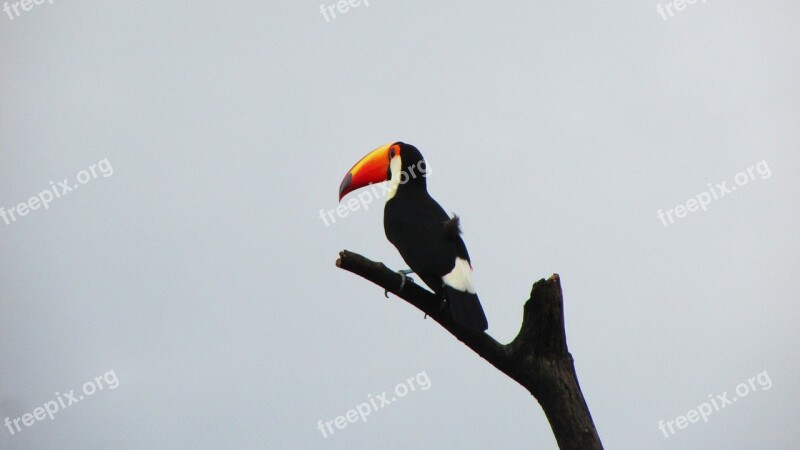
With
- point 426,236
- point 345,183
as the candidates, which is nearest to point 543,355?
point 426,236

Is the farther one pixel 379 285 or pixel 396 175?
pixel 396 175

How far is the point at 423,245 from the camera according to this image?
3.81m

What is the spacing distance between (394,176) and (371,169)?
0.24 m

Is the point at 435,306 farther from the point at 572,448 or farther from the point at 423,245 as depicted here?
the point at 572,448

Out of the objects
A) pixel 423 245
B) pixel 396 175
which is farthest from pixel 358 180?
pixel 423 245

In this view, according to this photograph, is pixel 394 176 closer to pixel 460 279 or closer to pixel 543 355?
pixel 460 279

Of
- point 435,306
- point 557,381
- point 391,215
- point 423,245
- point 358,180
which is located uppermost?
point 358,180

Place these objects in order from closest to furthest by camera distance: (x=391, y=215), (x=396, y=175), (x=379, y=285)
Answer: (x=379, y=285), (x=391, y=215), (x=396, y=175)

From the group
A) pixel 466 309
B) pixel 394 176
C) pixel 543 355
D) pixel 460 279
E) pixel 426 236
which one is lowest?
pixel 543 355

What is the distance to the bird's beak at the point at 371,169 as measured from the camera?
4.58 m

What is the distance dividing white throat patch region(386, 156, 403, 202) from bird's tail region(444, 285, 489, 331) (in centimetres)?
92

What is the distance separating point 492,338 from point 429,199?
3.18ft

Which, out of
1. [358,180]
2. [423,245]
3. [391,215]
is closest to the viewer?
[423,245]

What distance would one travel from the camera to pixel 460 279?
360cm
